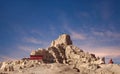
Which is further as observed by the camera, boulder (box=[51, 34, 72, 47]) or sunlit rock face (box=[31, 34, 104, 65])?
boulder (box=[51, 34, 72, 47])

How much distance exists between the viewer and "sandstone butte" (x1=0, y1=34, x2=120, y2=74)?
236 feet

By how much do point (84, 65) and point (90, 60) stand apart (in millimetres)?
10373

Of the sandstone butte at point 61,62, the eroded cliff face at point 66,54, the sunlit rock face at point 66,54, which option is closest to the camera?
the sandstone butte at point 61,62

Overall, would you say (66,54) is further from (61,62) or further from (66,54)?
(61,62)

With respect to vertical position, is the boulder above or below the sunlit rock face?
above

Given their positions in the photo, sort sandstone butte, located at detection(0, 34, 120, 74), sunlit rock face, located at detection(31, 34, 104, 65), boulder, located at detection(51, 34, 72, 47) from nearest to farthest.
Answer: sandstone butte, located at detection(0, 34, 120, 74) < sunlit rock face, located at detection(31, 34, 104, 65) < boulder, located at detection(51, 34, 72, 47)

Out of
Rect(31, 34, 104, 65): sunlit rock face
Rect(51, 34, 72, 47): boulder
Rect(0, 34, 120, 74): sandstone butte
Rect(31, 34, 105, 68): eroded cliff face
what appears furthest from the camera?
Rect(51, 34, 72, 47): boulder

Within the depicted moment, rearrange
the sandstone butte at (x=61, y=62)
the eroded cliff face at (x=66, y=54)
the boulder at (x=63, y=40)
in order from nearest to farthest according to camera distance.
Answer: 1. the sandstone butte at (x=61, y=62)
2. the eroded cliff face at (x=66, y=54)
3. the boulder at (x=63, y=40)

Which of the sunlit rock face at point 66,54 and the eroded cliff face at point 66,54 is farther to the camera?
the sunlit rock face at point 66,54

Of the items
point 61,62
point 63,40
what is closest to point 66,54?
point 61,62

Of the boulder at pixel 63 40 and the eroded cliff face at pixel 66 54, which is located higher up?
the boulder at pixel 63 40

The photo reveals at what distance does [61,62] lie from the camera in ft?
291

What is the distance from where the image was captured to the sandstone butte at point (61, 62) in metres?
72.0

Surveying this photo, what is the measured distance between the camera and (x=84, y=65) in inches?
3024
